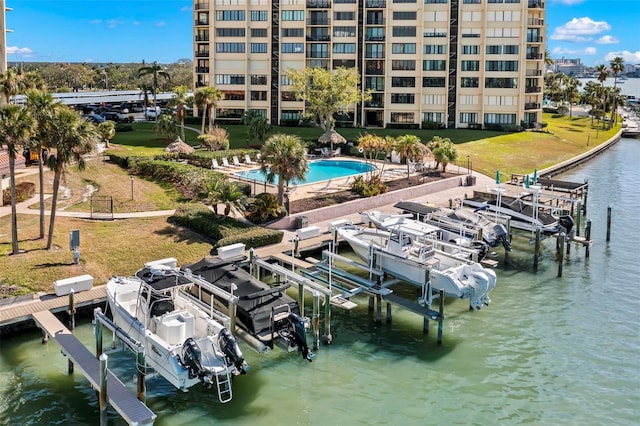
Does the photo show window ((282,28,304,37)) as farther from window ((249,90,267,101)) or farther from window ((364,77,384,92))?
window ((364,77,384,92))

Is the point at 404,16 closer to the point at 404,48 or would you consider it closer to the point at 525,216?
the point at 404,48

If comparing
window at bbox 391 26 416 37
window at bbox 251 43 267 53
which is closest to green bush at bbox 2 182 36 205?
window at bbox 251 43 267 53

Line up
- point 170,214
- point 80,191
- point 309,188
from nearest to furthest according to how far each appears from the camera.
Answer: point 170,214 < point 80,191 < point 309,188

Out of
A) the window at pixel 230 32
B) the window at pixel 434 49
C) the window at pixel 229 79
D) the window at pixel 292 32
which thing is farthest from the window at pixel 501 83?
the window at pixel 230 32

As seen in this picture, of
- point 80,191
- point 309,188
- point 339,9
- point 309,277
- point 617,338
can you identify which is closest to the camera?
point 617,338

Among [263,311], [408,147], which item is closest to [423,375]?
[263,311]

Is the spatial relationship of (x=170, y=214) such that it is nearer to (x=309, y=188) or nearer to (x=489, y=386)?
(x=309, y=188)

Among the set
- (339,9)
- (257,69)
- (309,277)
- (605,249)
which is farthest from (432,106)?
(309,277)
